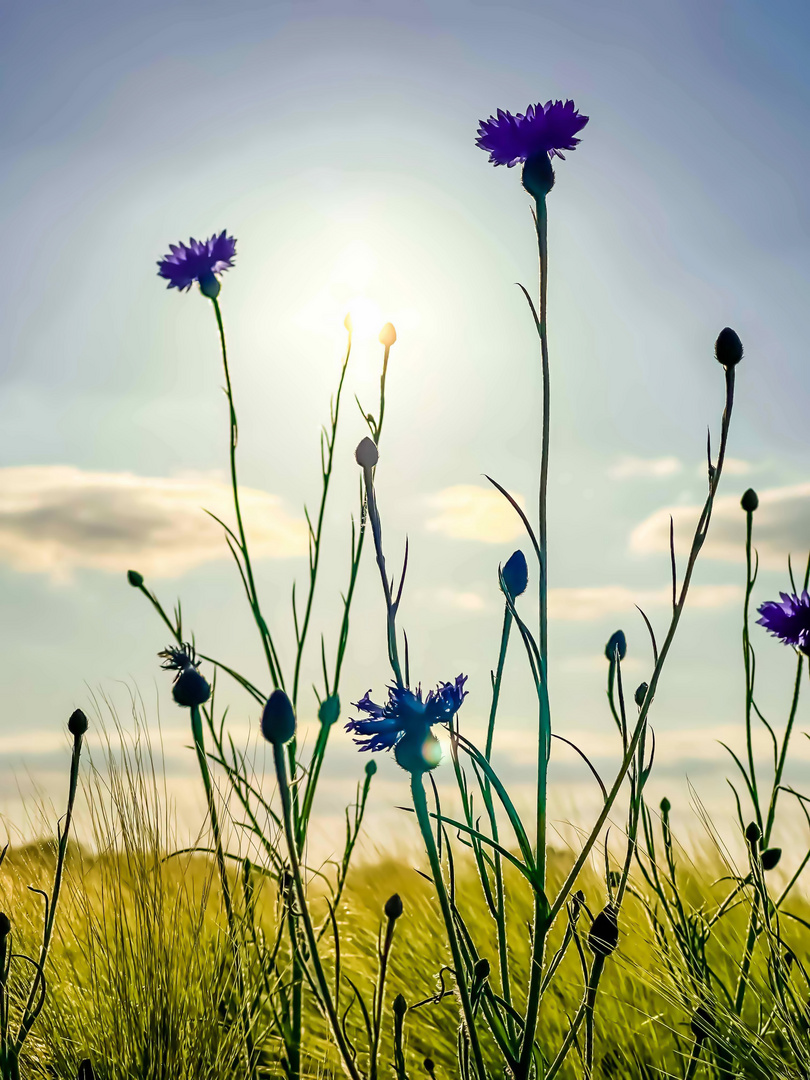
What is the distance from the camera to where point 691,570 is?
102 cm

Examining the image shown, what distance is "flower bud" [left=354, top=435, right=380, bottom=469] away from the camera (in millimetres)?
1181

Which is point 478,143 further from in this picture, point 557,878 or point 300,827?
point 557,878

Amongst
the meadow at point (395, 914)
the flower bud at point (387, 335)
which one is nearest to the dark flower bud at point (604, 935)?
the meadow at point (395, 914)

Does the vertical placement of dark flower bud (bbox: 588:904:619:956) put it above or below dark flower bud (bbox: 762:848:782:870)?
below

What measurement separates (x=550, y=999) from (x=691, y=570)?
161 cm

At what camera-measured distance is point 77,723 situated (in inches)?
53.0

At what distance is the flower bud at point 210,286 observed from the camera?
1539mm

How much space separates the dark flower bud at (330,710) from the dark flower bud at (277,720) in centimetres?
45

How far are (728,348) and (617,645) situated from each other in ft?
1.56

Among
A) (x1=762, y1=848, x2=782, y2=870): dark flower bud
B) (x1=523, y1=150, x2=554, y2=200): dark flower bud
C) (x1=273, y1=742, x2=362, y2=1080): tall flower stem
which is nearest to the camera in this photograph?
(x1=273, y1=742, x2=362, y2=1080): tall flower stem

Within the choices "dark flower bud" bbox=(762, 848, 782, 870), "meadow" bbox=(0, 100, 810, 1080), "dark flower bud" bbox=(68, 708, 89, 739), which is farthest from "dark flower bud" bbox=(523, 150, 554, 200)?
"dark flower bud" bbox=(762, 848, 782, 870)

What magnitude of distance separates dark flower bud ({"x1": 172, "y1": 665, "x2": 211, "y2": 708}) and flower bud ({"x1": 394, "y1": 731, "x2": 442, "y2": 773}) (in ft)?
0.72

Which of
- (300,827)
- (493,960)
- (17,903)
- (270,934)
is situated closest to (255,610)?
(300,827)

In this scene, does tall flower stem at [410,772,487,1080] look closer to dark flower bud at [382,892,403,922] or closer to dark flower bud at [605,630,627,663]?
dark flower bud at [382,892,403,922]
